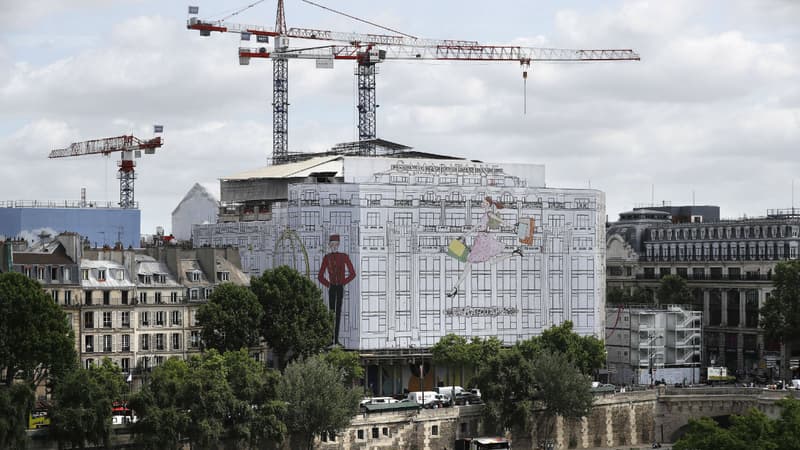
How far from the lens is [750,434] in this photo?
124m

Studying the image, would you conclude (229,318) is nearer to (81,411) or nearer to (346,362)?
(346,362)

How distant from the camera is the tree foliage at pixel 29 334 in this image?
11956cm

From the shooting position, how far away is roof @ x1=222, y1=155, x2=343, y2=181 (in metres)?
170

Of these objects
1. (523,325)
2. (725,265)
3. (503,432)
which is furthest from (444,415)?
(725,265)

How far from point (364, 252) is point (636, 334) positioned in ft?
105

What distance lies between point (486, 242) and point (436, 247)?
5.85 meters

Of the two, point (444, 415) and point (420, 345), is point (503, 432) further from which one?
point (420, 345)

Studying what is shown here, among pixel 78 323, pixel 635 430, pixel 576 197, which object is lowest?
pixel 635 430

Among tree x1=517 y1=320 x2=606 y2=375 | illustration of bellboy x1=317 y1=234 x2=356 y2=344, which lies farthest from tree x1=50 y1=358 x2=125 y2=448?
tree x1=517 y1=320 x2=606 y2=375

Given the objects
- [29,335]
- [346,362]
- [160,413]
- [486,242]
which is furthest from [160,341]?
[486,242]

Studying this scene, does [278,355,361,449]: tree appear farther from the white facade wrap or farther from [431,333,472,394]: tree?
the white facade wrap

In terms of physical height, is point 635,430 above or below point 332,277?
below

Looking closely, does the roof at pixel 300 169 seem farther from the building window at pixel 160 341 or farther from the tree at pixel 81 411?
the tree at pixel 81 411

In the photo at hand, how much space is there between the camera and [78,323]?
5384 inches
